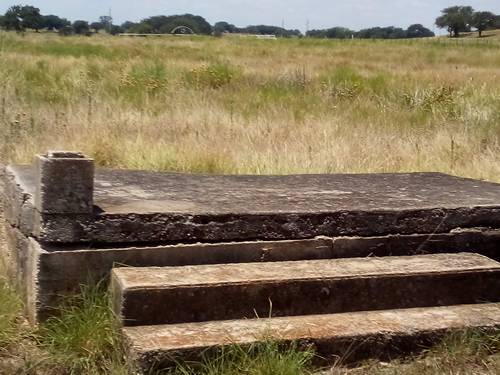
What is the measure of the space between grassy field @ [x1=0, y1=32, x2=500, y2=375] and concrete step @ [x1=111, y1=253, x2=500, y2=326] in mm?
191

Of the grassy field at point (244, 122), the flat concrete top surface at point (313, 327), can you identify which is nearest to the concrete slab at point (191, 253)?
the flat concrete top surface at point (313, 327)

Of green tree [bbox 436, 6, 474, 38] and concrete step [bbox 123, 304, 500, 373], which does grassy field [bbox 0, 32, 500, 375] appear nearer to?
concrete step [bbox 123, 304, 500, 373]

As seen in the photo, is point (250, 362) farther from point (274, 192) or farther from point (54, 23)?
point (54, 23)

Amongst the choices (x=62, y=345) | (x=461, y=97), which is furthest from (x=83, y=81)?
(x=62, y=345)

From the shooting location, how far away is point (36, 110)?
8734mm

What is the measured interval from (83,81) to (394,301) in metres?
10.4

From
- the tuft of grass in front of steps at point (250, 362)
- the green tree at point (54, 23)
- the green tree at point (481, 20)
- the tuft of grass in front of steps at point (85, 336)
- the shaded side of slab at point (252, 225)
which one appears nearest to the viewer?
the tuft of grass in front of steps at point (250, 362)

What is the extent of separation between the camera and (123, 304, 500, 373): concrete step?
2.75m

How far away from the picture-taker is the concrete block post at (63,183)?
3.07 metres

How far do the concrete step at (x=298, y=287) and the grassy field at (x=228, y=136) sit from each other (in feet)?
0.63

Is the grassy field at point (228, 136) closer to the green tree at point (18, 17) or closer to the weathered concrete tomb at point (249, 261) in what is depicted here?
the weathered concrete tomb at point (249, 261)

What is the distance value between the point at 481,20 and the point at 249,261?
107 metres

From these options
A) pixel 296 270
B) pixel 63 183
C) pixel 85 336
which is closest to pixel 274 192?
pixel 296 270

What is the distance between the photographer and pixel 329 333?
3023 millimetres
